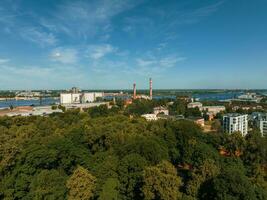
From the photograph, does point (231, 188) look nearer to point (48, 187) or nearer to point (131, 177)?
point (131, 177)

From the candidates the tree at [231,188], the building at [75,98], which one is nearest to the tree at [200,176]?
the tree at [231,188]

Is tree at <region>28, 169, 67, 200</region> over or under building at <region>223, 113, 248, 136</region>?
over

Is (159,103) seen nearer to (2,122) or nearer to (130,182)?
(2,122)

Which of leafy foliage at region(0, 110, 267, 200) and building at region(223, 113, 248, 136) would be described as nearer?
leafy foliage at region(0, 110, 267, 200)

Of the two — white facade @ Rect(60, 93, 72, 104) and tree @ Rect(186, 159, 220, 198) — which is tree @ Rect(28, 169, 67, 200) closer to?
tree @ Rect(186, 159, 220, 198)

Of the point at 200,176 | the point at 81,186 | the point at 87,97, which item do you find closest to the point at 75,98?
the point at 87,97

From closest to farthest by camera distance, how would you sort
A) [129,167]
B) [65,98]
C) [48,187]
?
1. [48,187]
2. [129,167]
3. [65,98]

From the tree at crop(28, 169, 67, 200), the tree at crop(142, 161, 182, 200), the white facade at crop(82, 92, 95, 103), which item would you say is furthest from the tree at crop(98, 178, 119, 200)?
the white facade at crop(82, 92, 95, 103)
